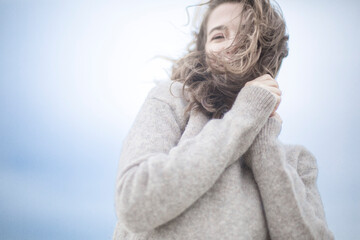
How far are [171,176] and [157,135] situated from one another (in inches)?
6.1

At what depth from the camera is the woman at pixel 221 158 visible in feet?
1.69

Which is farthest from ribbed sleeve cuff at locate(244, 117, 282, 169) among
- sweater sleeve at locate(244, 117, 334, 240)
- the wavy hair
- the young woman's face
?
the young woman's face

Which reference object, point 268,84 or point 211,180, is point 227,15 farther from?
point 211,180

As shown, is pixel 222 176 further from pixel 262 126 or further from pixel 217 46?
pixel 217 46

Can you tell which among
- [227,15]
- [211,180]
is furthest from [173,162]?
[227,15]

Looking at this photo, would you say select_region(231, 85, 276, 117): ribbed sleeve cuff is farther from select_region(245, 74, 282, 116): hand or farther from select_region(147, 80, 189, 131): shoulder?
select_region(147, 80, 189, 131): shoulder

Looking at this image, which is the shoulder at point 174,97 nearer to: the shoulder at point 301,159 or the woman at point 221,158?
the woman at point 221,158

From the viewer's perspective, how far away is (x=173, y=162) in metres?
0.51

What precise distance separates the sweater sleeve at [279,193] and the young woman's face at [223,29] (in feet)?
1.02

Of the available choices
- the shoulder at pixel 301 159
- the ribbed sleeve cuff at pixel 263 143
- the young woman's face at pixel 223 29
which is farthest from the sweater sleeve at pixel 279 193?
the young woman's face at pixel 223 29

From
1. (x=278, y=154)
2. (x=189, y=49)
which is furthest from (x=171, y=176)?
(x=189, y=49)

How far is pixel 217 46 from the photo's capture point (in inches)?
33.5

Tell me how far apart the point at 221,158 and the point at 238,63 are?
1.18 ft

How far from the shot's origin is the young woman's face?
2.78 feet
